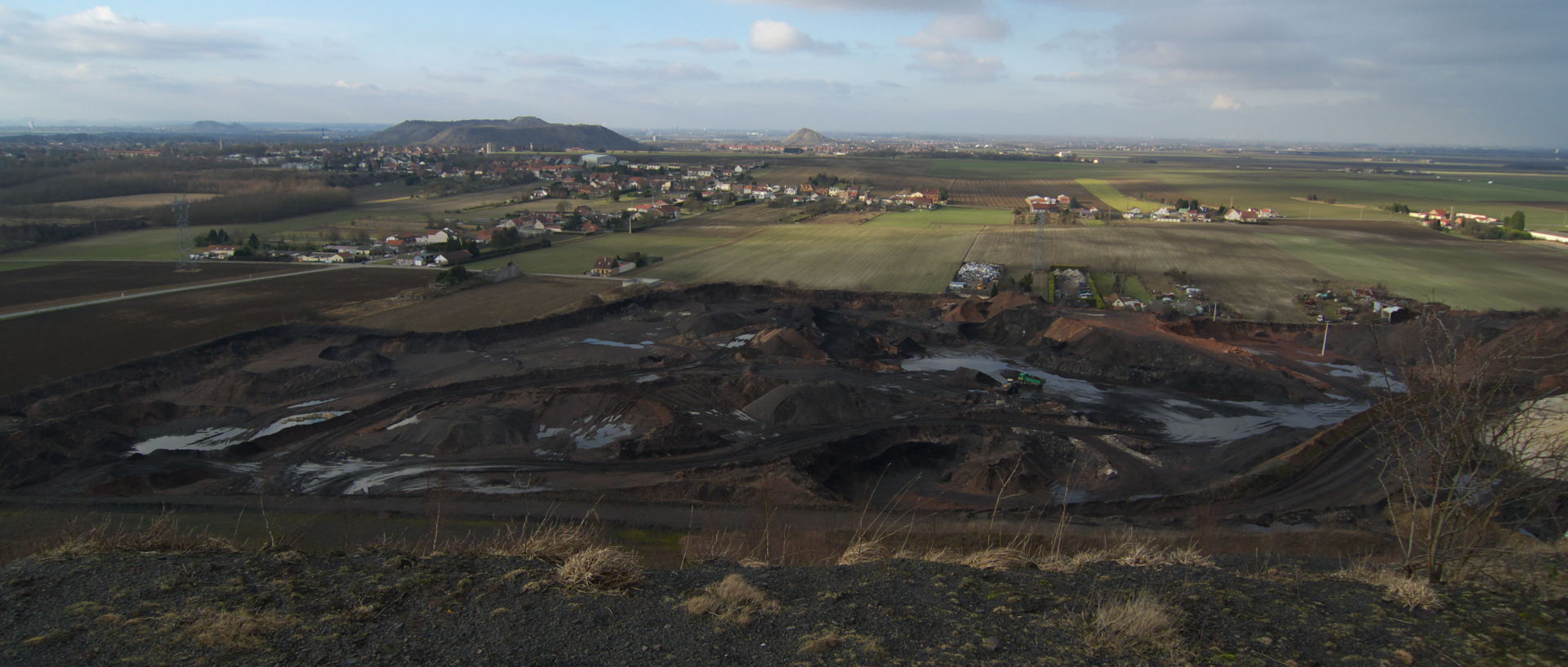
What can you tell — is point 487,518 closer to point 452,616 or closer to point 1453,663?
point 452,616

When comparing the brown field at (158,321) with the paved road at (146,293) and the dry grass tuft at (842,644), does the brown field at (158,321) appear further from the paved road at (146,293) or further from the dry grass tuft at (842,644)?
the dry grass tuft at (842,644)

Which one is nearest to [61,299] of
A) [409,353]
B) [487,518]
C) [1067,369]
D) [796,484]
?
[409,353]

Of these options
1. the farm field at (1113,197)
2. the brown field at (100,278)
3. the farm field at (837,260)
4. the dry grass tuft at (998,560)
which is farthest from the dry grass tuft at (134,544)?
the farm field at (1113,197)

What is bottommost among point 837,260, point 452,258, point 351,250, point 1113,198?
point 452,258

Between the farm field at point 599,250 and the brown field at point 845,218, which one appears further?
the brown field at point 845,218

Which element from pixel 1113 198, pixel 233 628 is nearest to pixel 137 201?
pixel 233 628

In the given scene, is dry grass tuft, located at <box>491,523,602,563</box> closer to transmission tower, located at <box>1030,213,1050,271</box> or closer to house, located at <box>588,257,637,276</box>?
house, located at <box>588,257,637,276</box>

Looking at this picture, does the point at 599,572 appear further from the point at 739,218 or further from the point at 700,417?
the point at 739,218
